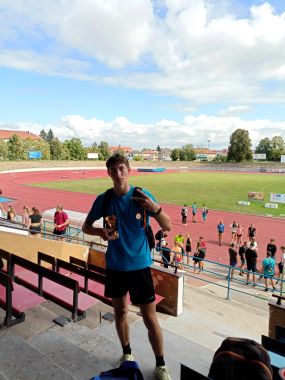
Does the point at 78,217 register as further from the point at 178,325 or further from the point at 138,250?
the point at 138,250

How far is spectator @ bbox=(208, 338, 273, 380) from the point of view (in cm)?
179

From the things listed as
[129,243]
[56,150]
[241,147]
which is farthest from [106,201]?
[241,147]

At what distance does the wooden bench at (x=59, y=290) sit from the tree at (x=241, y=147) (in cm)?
10965

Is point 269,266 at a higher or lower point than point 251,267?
higher

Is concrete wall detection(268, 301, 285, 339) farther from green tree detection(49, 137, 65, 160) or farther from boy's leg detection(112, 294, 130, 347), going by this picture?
green tree detection(49, 137, 65, 160)

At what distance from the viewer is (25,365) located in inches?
106


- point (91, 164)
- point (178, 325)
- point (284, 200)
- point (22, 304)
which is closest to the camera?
point (22, 304)

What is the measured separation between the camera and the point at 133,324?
14.2 feet

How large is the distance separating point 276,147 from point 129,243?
14544 centimetres

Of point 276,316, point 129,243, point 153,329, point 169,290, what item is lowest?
point 169,290

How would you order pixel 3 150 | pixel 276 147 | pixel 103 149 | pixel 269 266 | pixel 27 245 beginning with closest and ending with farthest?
pixel 27 245 < pixel 269 266 < pixel 3 150 < pixel 103 149 < pixel 276 147

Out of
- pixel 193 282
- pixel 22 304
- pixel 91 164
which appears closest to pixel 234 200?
pixel 193 282

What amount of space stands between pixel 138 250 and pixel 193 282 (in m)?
8.53

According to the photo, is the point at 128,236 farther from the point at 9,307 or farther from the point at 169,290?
the point at 169,290
